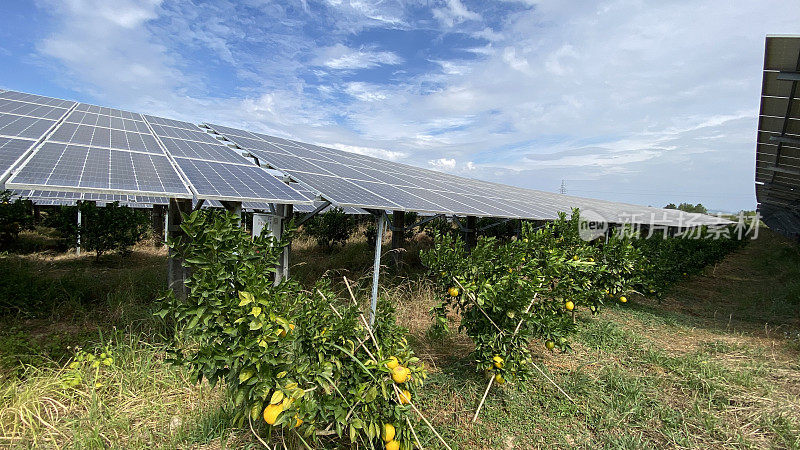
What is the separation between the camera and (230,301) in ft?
7.09

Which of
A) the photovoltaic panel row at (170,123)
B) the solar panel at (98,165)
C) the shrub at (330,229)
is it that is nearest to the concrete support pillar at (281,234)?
the solar panel at (98,165)

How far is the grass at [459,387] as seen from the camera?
9.82ft

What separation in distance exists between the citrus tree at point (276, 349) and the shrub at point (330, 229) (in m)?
11.2

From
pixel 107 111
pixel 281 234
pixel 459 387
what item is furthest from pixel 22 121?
pixel 459 387

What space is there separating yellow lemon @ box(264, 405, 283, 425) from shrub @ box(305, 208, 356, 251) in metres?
11.6

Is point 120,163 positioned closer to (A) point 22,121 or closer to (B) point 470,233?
(A) point 22,121

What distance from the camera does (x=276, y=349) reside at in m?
2.14

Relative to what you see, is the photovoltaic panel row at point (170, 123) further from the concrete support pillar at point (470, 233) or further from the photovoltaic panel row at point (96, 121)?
the concrete support pillar at point (470, 233)

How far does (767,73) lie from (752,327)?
498cm

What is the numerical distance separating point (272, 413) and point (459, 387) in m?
2.51

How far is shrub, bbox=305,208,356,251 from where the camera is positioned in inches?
542

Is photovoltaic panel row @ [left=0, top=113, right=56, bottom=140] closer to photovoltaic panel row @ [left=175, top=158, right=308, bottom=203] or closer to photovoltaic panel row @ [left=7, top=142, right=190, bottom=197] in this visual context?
photovoltaic panel row @ [left=7, top=142, right=190, bottom=197]

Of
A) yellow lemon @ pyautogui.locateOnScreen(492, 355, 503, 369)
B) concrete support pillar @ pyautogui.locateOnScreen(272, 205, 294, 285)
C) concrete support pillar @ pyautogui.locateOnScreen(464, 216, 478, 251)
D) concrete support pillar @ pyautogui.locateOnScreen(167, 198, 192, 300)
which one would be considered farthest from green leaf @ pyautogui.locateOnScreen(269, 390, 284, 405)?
concrete support pillar @ pyautogui.locateOnScreen(464, 216, 478, 251)

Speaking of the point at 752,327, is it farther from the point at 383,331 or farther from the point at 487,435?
the point at 383,331
